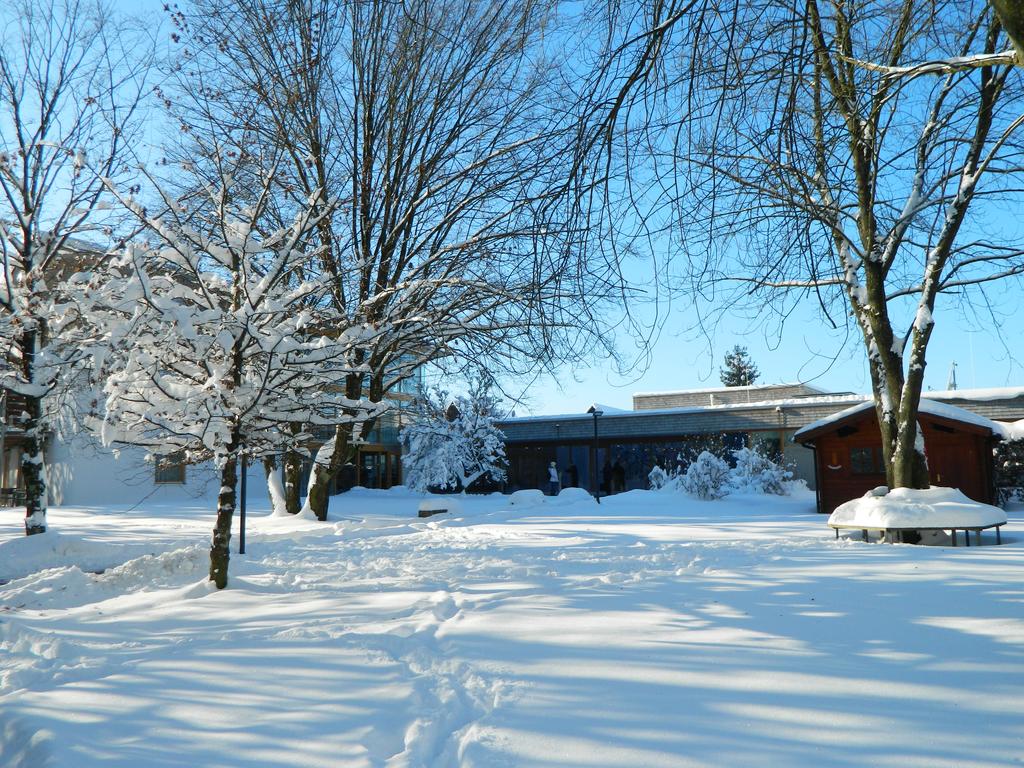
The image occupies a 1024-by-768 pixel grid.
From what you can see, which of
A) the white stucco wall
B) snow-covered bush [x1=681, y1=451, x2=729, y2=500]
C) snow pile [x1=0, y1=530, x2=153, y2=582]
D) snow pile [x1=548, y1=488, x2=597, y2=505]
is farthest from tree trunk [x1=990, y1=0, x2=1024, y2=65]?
the white stucco wall

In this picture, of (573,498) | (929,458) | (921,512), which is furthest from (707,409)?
(921,512)

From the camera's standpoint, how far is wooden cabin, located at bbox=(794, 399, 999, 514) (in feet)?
59.3

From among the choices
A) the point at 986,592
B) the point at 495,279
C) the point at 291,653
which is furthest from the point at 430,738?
the point at 495,279

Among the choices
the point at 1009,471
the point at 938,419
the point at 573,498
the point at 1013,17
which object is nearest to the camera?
the point at 1013,17

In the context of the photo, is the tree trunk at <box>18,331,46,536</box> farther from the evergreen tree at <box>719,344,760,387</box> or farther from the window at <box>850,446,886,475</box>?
the evergreen tree at <box>719,344,760,387</box>

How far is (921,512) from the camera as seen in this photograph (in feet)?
31.2

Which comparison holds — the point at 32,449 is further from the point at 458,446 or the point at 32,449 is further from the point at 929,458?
the point at 929,458

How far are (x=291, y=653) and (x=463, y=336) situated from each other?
10707 mm

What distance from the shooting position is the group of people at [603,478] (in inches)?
1100

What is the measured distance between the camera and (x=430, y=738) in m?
3.18

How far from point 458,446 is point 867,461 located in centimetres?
1508

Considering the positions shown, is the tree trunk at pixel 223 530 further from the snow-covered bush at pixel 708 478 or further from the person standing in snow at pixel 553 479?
the person standing in snow at pixel 553 479

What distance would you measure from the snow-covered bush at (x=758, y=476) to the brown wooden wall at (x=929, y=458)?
3042 mm

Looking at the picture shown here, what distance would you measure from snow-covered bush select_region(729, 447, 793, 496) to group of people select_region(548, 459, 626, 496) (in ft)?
19.3
